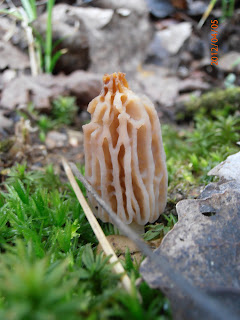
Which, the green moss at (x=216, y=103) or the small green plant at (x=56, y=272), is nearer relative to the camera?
the small green plant at (x=56, y=272)

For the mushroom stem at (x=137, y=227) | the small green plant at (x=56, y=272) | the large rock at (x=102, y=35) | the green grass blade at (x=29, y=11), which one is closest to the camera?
the small green plant at (x=56, y=272)

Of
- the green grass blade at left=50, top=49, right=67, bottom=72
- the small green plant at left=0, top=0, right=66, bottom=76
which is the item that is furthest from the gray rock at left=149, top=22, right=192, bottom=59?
the small green plant at left=0, top=0, right=66, bottom=76

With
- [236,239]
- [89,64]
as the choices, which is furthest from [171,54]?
[236,239]

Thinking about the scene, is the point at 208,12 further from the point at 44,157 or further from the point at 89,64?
the point at 44,157

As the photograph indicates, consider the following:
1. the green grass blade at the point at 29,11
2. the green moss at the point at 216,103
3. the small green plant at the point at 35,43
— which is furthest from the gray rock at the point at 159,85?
the green grass blade at the point at 29,11

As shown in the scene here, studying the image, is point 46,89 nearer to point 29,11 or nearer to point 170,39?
point 29,11

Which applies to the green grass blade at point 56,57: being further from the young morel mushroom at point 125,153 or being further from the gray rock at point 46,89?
the young morel mushroom at point 125,153
